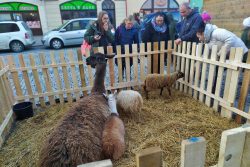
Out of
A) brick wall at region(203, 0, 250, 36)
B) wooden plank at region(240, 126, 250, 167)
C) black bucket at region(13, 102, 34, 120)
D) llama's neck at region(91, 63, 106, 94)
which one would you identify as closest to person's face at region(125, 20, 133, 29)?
llama's neck at region(91, 63, 106, 94)

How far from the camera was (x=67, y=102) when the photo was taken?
207 inches

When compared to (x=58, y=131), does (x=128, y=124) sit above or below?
below

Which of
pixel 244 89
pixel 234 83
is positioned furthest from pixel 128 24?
pixel 244 89

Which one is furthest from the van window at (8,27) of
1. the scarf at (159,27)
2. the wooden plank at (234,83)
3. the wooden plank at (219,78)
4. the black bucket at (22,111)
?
the wooden plank at (234,83)

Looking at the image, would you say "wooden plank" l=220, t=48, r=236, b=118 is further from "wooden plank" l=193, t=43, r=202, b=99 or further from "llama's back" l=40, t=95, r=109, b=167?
"llama's back" l=40, t=95, r=109, b=167

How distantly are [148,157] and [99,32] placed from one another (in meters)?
4.43

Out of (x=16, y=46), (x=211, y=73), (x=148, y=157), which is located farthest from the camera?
(x=16, y=46)

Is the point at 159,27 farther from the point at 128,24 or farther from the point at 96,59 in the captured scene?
the point at 96,59

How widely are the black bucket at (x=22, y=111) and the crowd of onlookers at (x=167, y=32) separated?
7.09ft

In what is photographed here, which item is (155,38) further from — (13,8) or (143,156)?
(13,8)

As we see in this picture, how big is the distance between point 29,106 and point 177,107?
137 inches

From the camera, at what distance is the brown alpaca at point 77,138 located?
2.22 metres

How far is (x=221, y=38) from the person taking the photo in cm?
443

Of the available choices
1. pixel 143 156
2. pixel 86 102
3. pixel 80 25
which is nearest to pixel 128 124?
pixel 86 102
